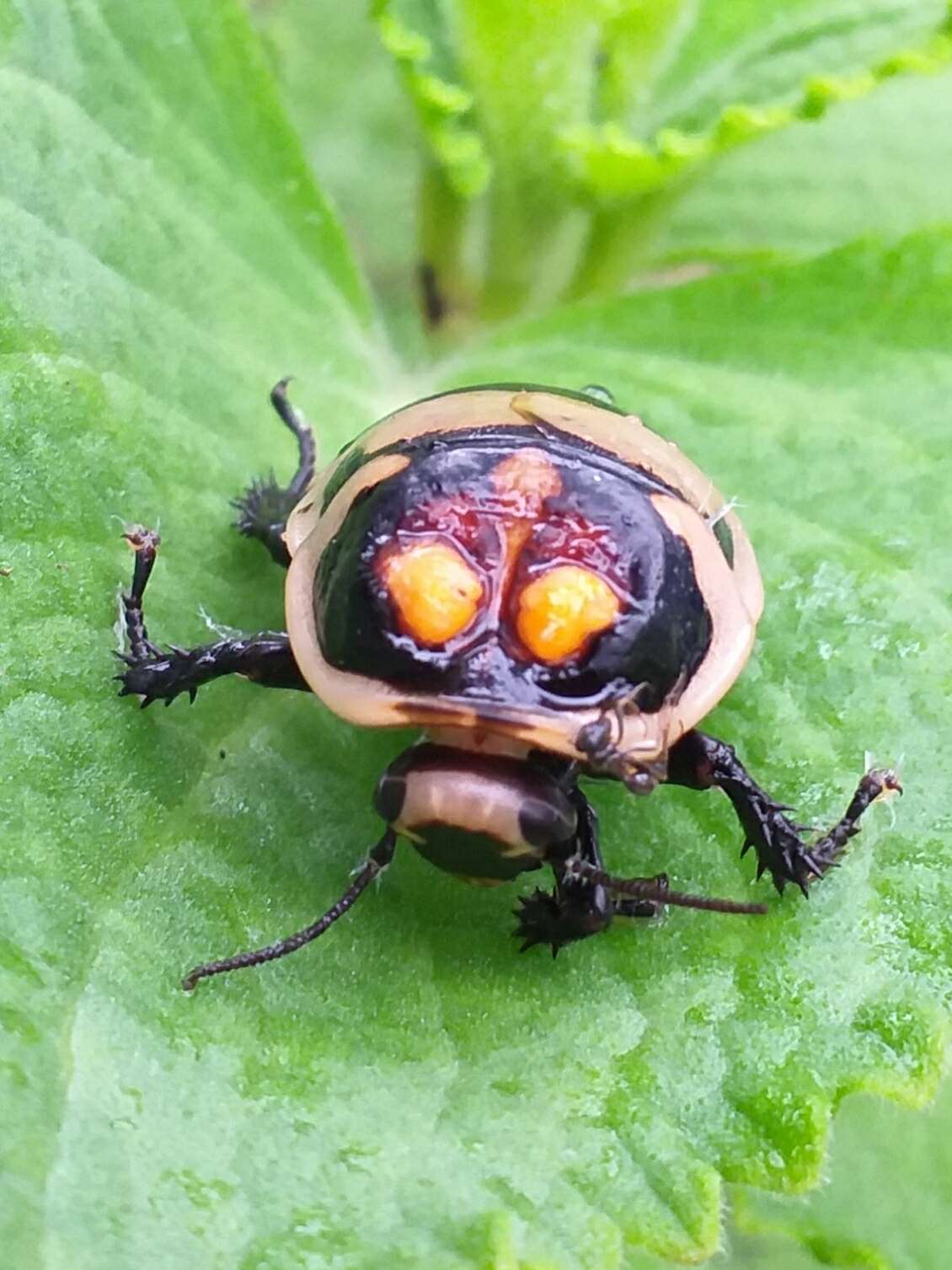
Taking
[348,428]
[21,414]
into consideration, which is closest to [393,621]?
[21,414]

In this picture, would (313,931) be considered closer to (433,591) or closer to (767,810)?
(433,591)

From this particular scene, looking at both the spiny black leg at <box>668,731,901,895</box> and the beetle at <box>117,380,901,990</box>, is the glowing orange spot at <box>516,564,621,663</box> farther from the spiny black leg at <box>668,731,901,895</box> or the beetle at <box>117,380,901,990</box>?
the spiny black leg at <box>668,731,901,895</box>

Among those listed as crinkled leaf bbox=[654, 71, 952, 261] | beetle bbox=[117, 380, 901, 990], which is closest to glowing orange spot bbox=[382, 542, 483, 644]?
beetle bbox=[117, 380, 901, 990]

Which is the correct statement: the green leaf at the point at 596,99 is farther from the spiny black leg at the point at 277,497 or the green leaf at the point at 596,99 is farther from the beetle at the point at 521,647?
the beetle at the point at 521,647

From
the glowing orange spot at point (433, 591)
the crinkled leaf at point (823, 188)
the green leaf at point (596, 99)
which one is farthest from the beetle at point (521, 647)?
the crinkled leaf at point (823, 188)

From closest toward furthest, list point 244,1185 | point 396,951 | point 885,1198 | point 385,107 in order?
point 244,1185
point 396,951
point 885,1198
point 385,107

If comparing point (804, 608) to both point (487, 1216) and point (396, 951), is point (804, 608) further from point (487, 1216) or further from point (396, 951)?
point (487, 1216)
